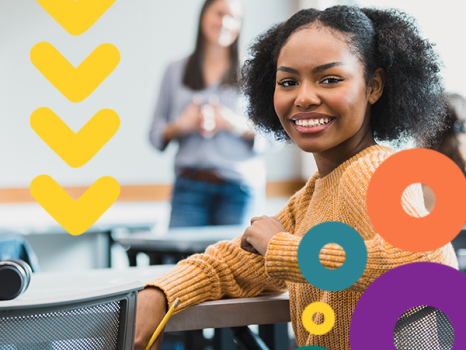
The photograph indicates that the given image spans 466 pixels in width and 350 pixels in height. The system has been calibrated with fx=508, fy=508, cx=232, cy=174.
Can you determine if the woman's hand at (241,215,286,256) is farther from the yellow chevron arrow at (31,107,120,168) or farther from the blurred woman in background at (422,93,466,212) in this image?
the blurred woman in background at (422,93,466,212)

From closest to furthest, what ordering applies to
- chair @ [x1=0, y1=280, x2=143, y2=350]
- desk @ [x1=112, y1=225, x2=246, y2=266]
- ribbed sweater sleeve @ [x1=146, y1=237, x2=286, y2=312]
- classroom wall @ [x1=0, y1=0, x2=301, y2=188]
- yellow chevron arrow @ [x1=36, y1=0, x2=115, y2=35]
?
chair @ [x1=0, y1=280, x2=143, y2=350]
ribbed sweater sleeve @ [x1=146, y1=237, x2=286, y2=312]
yellow chevron arrow @ [x1=36, y1=0, x2=115, y2=35]
desk @ [x1=112, y1=225, x2=246, y2=266]
classroom wall @ [x1=0, y1=0, x2=301, y2=188]

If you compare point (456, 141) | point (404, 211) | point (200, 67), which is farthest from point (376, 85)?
point (200, 67)

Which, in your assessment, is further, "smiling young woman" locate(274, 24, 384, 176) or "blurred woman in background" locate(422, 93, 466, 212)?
"blurred woman in background" locate(422, 93, 466, 212)

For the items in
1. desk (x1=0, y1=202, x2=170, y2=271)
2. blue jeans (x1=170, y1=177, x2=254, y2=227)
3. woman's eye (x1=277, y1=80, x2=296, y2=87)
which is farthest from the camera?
desk (x1=0, y1=202, x2=170, y2=271)

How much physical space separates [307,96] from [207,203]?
1.62 m

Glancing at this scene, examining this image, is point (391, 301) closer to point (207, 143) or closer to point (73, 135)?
point (73, 135)

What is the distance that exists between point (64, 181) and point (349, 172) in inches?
136

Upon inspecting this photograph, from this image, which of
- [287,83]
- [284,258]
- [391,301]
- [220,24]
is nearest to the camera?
[391,301]

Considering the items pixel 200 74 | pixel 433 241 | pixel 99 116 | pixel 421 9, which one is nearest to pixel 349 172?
pixel 433 241

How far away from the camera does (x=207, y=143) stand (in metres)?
2.43

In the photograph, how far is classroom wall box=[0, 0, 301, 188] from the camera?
380cm

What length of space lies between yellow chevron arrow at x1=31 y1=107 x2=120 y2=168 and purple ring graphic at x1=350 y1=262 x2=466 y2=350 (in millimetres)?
712

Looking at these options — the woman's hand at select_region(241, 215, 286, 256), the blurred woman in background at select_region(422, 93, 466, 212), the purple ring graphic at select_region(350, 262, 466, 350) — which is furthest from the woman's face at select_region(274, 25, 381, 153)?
the blurred woman in background at select_region(422, 93, 466, 212)

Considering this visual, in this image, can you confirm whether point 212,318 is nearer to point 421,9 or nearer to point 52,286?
point 52,286
